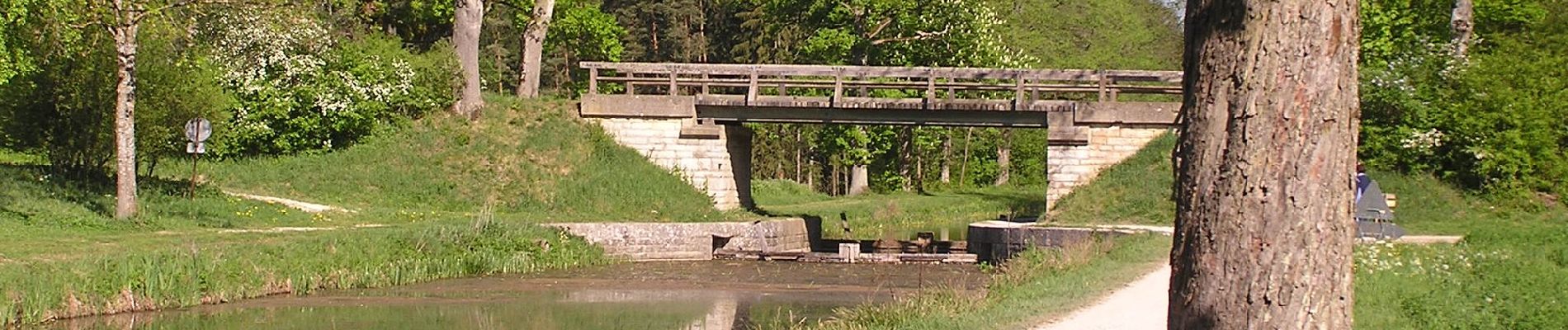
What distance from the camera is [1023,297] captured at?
16328 mm

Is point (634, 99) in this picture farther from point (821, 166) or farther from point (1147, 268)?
point (821, 166)

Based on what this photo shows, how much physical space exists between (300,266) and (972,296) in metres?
8.72

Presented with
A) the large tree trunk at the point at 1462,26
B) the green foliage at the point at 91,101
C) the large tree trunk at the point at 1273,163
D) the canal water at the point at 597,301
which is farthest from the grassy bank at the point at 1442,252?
the green foliage at the point at 91,101

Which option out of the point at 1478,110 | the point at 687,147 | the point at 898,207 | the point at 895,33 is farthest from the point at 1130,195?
the point at 895,33

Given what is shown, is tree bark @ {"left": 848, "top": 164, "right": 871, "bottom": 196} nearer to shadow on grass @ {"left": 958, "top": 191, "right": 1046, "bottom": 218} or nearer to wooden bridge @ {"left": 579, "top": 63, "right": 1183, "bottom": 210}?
Answer: shadow on grass @ {"left": 958, "top": 191, "right": 1046, "bottom": 218}

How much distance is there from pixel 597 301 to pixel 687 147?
40.8 feet

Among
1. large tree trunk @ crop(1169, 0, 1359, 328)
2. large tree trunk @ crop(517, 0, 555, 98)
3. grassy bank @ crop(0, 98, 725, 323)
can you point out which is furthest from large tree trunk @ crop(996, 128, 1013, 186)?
large tree trunk @ crop(1169, 0, 1359, 328)

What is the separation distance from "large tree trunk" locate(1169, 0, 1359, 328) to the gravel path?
8.36 metres

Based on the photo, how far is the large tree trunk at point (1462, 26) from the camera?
3335 centimetres

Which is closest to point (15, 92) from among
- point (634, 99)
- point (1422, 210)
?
point (634, 99)

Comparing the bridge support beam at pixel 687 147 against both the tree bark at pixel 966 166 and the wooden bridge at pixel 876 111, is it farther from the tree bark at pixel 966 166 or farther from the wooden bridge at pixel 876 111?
the tree bark at pixel 966 166

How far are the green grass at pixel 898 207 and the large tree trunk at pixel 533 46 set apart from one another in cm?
579

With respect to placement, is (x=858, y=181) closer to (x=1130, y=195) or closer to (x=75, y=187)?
(x=1130, y=195)

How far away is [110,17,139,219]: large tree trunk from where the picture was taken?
2322 cm
